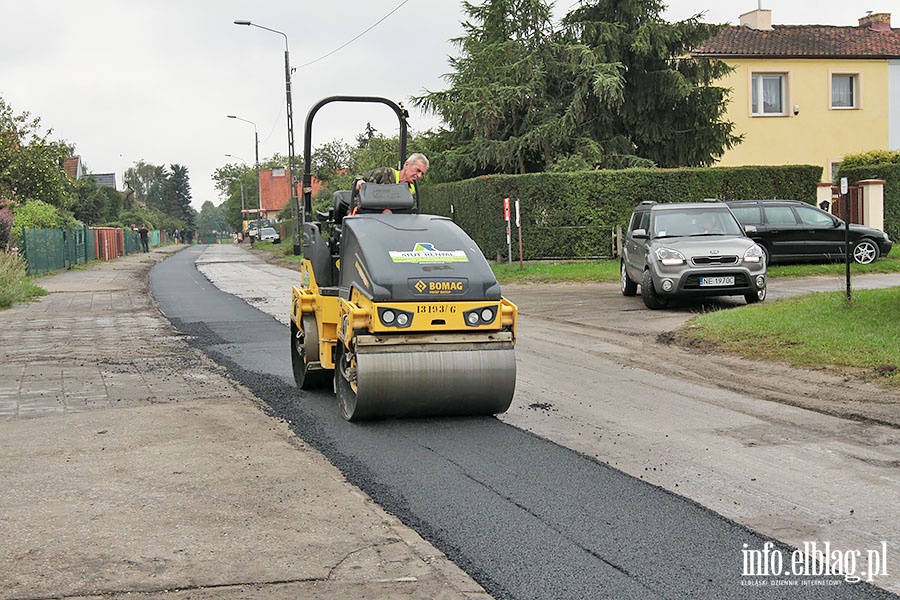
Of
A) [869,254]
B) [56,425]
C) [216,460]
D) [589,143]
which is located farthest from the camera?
[589,143]

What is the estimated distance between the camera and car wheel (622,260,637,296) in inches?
760

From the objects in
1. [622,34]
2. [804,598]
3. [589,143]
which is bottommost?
[804,598]

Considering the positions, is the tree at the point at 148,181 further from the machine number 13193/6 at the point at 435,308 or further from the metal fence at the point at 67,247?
the machine number 13193/6 at the point at 435,308

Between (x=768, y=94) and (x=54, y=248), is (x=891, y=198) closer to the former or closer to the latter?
(x=768, y=94)

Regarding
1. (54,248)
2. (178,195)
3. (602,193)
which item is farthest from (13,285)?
(178,195)

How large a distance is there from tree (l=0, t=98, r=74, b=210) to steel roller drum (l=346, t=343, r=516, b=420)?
1184 inches

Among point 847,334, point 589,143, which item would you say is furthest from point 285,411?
point 589,143

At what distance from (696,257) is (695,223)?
4.75 ft

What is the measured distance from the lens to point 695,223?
17344mm

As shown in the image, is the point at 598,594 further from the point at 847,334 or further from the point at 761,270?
the point at 761,270

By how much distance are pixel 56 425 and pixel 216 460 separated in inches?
80.2

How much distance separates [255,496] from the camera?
19.3 ft

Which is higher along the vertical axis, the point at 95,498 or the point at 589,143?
the point at 589,143

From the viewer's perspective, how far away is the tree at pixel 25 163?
111 feet
